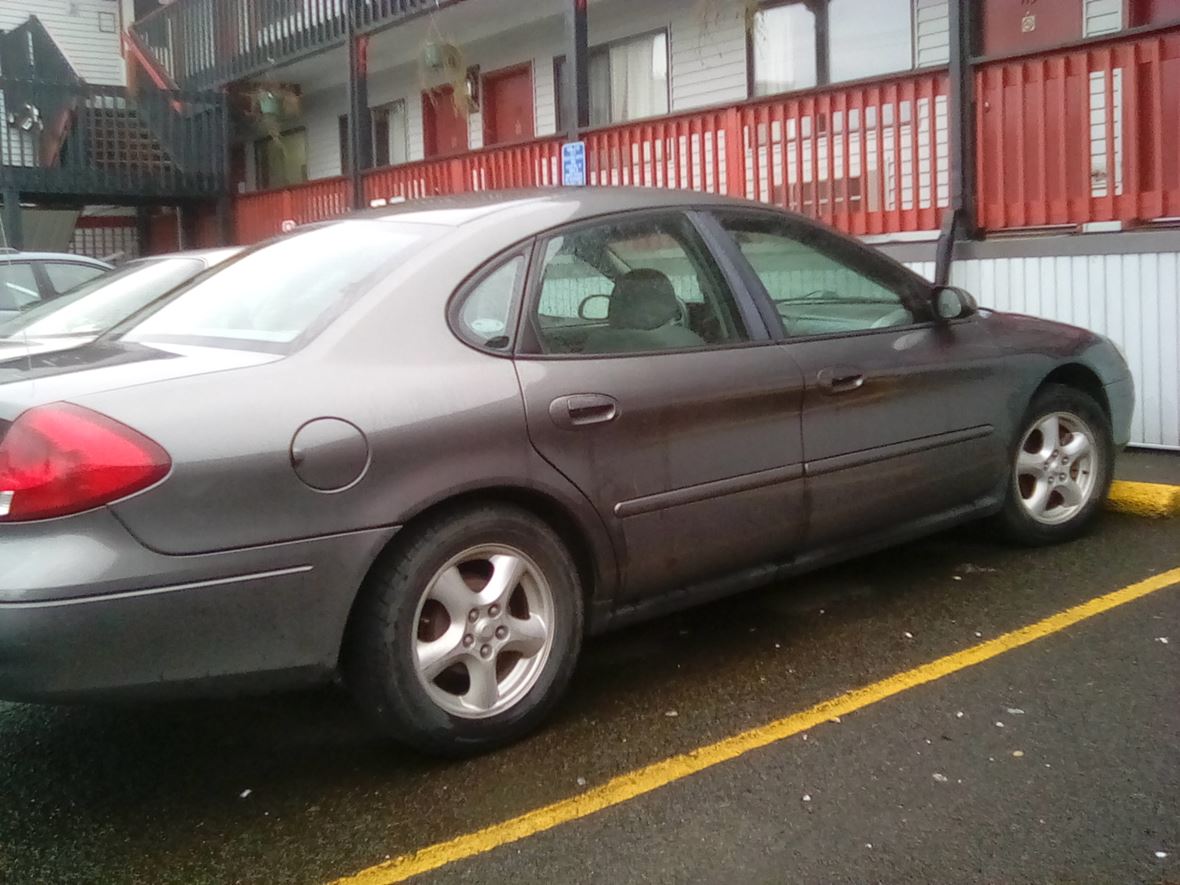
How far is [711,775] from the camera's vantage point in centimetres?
320

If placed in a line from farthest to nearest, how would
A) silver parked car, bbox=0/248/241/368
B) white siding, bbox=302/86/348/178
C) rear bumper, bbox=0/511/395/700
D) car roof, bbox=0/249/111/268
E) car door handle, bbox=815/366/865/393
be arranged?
white siding, bbox=302/86/348/178 < car roof, bbox=0/249/111/268 < silver parked car, bbox=0/248/241/368 < car door handle, bbox=815/366/865/393 < rear bumper, bbox=0/511/395/700

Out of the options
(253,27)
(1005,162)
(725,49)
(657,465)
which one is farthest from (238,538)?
(253,27)

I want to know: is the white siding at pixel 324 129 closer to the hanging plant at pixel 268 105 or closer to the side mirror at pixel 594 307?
the hanging plant at pixel 268 105

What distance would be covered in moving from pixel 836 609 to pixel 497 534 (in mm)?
1740

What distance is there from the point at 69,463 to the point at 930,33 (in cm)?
922

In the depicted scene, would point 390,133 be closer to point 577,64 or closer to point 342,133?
point 342,133

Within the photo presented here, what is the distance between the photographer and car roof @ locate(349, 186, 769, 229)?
12.3ft

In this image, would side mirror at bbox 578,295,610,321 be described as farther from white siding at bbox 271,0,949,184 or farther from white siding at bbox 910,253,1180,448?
white siding at bbox 271,0,949,184

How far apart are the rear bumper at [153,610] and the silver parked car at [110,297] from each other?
339 cm

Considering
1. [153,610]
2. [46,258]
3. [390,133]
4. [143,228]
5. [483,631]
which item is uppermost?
[390,133]

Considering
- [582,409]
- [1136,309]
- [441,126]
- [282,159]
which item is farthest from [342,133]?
[582,409]

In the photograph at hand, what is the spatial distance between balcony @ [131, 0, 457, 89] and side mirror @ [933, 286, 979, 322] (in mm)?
8904

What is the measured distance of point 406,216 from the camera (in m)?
3.91

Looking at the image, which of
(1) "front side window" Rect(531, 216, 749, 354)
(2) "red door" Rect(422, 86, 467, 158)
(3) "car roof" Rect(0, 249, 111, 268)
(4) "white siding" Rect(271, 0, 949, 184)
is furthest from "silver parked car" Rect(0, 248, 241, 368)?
(2) "red door" Rect(422, 86, 467, 158)
